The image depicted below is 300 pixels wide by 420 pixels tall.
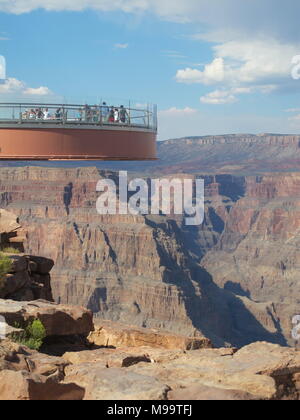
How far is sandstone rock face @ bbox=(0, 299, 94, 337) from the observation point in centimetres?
1532

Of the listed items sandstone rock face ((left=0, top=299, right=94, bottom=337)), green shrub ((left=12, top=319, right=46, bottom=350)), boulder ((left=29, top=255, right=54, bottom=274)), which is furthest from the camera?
boulder ((left=29, top=255, right=54, bottom=274))

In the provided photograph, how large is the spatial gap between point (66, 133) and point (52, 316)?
586cm

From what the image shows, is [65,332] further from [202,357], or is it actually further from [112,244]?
[112,244]

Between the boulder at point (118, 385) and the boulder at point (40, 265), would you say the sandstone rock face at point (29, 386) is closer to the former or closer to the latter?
the boulder at point (118, 385)

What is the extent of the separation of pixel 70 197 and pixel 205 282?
46.8 metres

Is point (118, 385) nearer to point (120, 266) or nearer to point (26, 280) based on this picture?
point (26, 280)

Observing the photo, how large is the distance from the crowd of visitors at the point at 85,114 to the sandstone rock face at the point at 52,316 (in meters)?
5.72

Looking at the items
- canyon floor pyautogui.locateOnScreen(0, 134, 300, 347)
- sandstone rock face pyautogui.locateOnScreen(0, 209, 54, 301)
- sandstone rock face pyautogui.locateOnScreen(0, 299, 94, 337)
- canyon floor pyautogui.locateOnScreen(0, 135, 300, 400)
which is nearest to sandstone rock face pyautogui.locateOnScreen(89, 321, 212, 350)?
canyon floor pyautogui.locateOnScreen(0, 135, 300, 400)

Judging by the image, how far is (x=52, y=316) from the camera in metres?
16.5

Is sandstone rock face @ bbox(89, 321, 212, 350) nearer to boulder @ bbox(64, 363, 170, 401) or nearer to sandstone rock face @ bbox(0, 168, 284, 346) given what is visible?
boulder @ bbox(64, 363, 170, 401)

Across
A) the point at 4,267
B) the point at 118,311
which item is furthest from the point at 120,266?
the point at 4,267

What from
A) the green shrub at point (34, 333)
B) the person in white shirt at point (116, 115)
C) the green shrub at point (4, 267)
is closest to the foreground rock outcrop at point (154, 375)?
the green shrub at point (34, 333)
